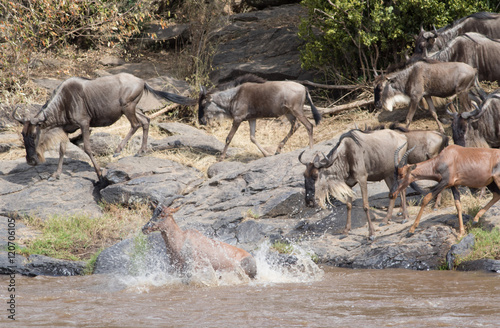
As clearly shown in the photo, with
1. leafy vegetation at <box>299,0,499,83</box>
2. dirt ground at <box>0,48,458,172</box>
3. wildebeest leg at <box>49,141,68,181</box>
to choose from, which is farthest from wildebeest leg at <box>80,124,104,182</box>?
leafy vegetation at <box>299,0,499,83</box>

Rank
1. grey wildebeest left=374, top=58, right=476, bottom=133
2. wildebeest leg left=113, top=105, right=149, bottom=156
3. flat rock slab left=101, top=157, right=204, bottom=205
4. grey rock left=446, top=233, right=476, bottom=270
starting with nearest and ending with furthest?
grey rock left=446, top=233, right=476, bottom=270
flat rock slab left=101, top=157, right=204, bottom=205
grey wildebeest left=374, top=58, right=476, bottom=133
wildebeest leg left=113, top=105, right=149, bottom=156

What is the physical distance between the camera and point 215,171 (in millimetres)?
11906

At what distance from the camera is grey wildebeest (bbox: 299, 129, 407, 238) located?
29.4 feet

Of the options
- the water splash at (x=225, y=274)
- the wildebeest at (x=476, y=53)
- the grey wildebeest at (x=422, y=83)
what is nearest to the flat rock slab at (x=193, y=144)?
the grey wildebeest at (x=422, y=83)

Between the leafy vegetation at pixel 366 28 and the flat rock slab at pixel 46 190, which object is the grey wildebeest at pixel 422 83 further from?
the flat rock slab at pixel 46 190

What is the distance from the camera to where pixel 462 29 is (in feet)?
42.6

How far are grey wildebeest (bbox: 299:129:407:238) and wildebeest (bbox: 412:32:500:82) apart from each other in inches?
154

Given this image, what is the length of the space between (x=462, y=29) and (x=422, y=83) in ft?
7.81

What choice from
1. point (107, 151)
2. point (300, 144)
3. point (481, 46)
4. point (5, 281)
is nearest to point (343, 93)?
point (300, 144)

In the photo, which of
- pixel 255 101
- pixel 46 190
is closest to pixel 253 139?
pixel 255 101

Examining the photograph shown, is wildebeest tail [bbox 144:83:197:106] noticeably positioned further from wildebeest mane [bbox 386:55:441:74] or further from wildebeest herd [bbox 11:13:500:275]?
wildebeest mane [bbox 386:55:441:74]

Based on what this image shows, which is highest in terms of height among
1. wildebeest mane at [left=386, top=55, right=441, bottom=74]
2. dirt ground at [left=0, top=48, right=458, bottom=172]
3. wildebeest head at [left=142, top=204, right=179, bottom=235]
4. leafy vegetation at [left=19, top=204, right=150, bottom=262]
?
wildebeest mane at [left=386, top=55, right=441, bottom=74]

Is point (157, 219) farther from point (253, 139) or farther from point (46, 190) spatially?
point (253, 139)

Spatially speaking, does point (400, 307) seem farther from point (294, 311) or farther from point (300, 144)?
point (300, 144)
